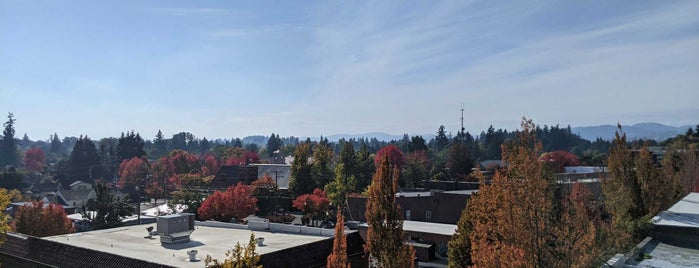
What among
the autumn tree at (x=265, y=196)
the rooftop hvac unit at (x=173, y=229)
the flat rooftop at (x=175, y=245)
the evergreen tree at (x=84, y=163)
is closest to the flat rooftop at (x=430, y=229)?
the flat rooftop at (x=175, y=245)

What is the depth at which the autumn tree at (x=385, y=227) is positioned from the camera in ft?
42.4

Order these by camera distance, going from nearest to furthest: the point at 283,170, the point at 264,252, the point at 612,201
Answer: the point at 264,252 < the point at 612,201 < the point at 283,170

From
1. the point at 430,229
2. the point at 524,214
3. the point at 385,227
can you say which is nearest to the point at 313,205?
the point at 430,229

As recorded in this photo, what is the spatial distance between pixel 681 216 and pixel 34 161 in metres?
169

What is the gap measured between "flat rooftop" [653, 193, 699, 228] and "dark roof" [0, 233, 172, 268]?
22.3 m

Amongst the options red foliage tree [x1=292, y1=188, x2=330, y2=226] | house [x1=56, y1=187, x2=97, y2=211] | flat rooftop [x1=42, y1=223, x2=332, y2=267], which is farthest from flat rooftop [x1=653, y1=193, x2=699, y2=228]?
house [x1=56, y1=187, x2=97, y2=211]

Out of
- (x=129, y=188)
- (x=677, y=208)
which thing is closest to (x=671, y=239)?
(x=677, y=208)

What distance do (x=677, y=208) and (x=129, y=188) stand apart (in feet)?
318

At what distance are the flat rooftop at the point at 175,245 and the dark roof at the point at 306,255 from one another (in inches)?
47.9

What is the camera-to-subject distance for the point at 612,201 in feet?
96.2

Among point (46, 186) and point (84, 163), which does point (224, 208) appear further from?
point (84, 163)

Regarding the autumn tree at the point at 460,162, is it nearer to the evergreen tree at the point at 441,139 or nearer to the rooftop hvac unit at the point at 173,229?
the rooftop hvac unit at the point at 173,229

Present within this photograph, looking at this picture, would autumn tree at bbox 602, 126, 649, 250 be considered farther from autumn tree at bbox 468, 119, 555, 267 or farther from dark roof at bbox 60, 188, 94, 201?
dark roof at bbox 60, 188, 94, 201

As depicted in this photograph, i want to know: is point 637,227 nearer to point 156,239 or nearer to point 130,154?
point 156,239
